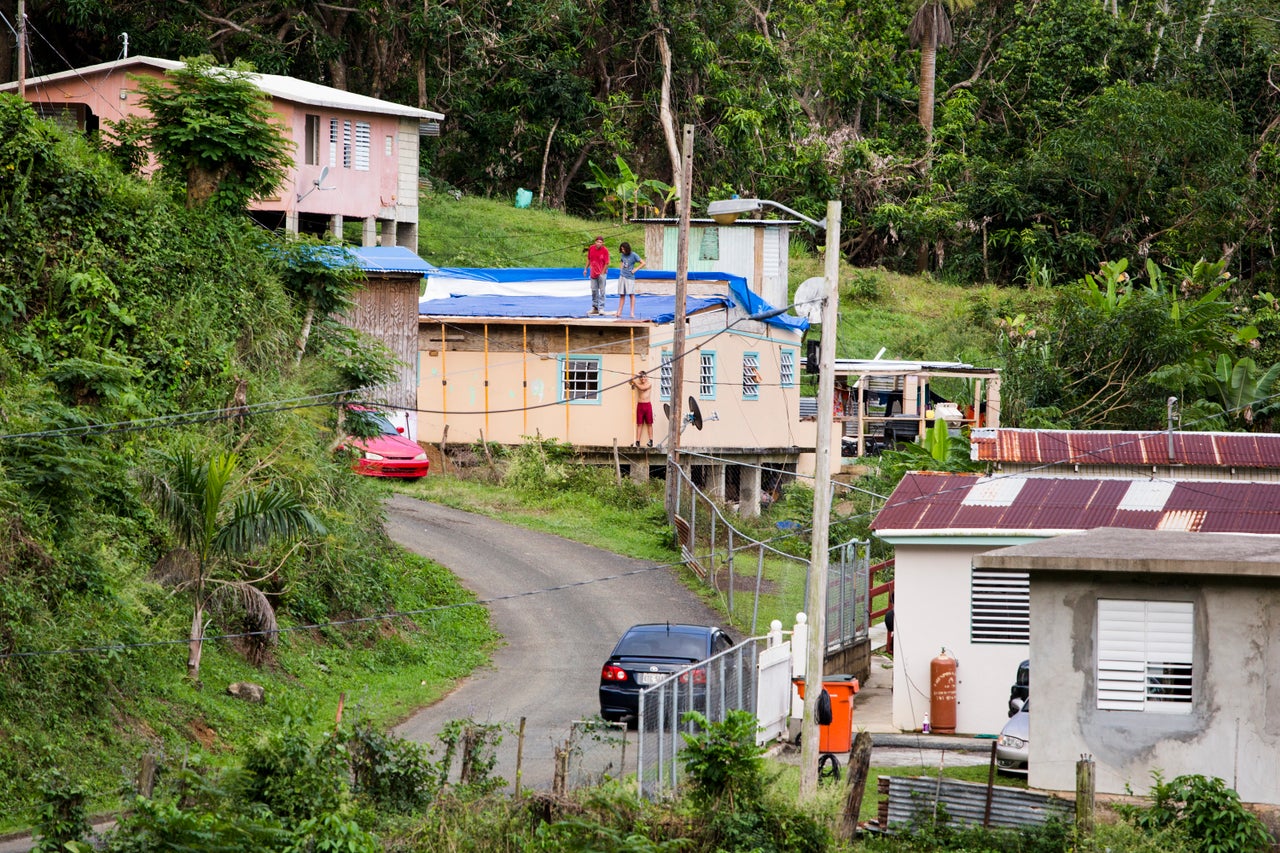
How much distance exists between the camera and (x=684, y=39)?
5725 centimetres

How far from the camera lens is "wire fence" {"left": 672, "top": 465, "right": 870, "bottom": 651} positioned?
25.8 metres

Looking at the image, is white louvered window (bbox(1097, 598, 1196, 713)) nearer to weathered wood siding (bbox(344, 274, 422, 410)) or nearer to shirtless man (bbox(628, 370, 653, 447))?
shirtless man (bbox(628, 370, 653, 447))

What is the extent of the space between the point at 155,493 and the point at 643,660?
22.0 feet

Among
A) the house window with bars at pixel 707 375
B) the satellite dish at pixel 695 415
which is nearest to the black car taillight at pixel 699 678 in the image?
the satellite dish at pixel 695 415

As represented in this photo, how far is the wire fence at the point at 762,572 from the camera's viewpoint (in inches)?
1014

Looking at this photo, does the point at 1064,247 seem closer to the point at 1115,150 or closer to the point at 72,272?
the point at 1115,150

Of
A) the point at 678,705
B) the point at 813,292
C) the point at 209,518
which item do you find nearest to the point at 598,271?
the point at 813,292

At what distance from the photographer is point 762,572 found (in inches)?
1198

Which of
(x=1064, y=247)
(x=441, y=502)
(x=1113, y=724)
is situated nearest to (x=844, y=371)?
(x=441, y=502)

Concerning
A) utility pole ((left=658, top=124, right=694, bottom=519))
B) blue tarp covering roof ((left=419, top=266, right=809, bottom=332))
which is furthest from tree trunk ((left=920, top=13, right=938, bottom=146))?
utility pole ((left=658, top=124, right=694, bottom=519))

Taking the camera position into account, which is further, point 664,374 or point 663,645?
point 664,374

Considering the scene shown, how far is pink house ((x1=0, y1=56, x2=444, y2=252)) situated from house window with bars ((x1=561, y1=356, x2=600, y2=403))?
937 centimetres

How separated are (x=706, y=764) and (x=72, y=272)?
1347cm

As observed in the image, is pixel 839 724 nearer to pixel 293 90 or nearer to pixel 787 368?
pixel 787 368
